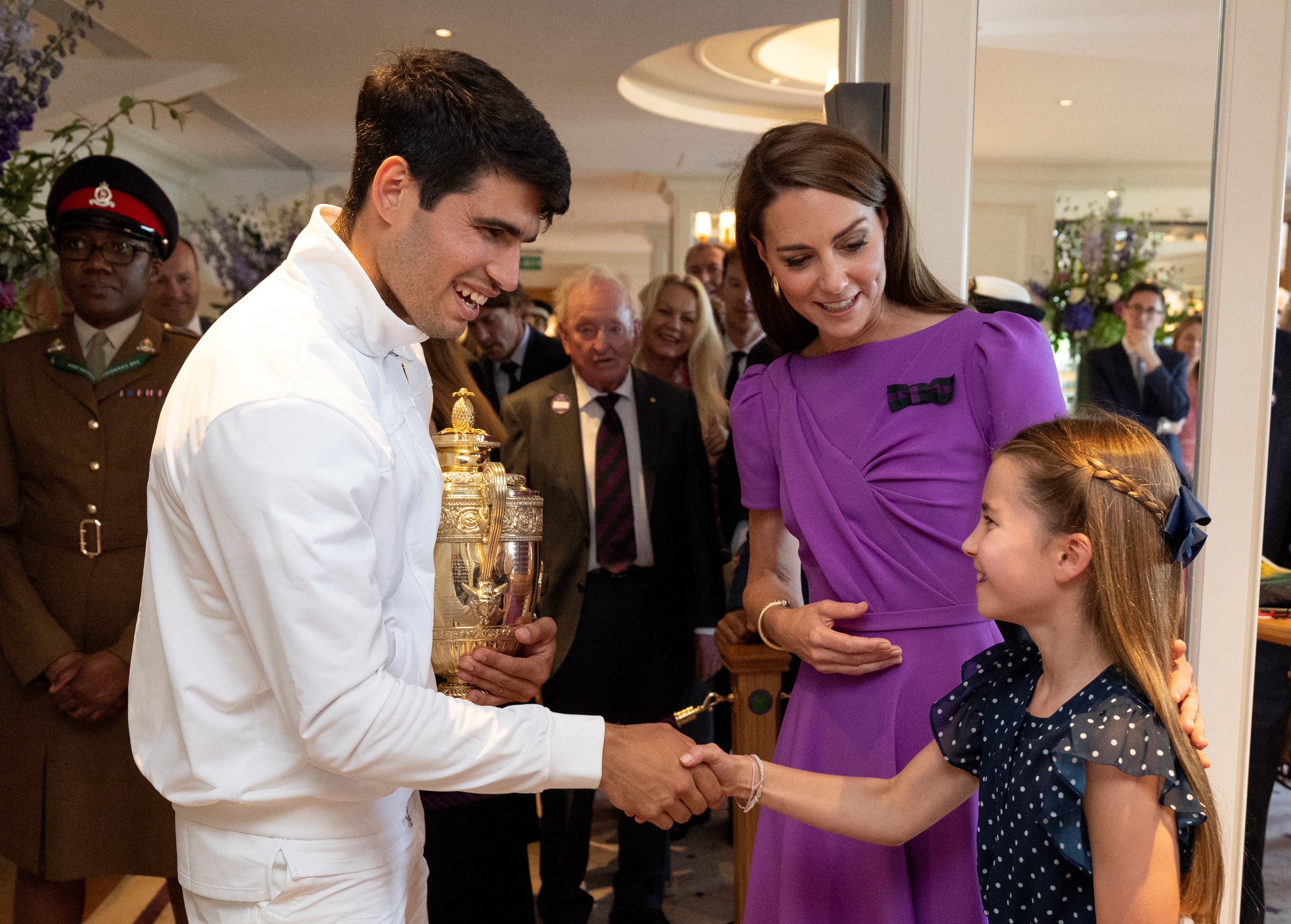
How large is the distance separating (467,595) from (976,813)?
0.83 metres

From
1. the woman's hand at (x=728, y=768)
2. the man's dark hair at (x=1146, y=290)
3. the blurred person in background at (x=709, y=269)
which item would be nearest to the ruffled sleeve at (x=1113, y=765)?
the woman's hand at (x=728, y=768)

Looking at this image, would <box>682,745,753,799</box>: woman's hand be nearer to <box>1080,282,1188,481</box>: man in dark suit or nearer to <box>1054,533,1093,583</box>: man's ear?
<box>1054,533,1093,583</box>: man's ear

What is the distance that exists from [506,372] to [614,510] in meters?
1.48

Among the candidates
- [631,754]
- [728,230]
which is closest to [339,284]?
[631,754]

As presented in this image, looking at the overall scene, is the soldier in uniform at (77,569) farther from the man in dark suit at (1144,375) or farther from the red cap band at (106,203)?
the man in dark suit at (1144,375)

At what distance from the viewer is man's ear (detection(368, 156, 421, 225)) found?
4.24 ft

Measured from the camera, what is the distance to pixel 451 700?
1.28m

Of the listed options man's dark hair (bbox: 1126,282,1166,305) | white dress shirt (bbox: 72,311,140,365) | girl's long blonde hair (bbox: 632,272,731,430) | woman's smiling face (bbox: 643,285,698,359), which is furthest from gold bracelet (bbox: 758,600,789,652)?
woman's smiling face (bbox: 643,285,698,359)

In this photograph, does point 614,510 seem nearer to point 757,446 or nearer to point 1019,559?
point 757,446

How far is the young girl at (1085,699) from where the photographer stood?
1236 millimetres

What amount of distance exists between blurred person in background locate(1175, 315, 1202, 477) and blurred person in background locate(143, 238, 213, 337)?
3632 millimetres

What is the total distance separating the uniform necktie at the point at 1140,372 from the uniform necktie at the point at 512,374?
273 cm

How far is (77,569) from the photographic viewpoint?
2441 mm

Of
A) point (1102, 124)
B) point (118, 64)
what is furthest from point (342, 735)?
point (118, 64)
